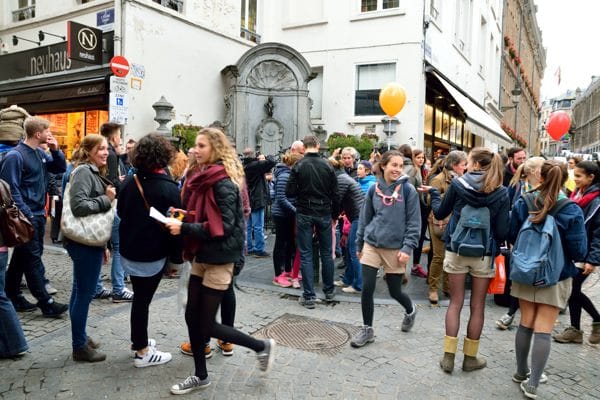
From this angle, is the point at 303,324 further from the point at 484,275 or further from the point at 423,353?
the point at 484,275

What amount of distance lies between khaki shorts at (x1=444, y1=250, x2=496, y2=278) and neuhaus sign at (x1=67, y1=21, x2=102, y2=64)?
33.8ft

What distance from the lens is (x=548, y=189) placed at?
11.9 ft

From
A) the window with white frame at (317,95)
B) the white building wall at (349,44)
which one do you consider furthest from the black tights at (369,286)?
the window with white frame at (317,95)

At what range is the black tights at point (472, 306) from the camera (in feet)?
13.2

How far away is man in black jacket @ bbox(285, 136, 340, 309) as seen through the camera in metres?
5.73

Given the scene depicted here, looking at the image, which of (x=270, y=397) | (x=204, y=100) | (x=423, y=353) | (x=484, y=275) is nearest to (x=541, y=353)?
(x=484, y=275)

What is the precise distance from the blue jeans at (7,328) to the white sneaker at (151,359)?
985mm

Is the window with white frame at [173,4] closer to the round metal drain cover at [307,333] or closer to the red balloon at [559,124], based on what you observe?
the round metal drain cover at [307,333]

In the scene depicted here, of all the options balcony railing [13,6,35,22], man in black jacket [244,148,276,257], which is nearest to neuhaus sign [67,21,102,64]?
balcony railing [13,6,35,22]

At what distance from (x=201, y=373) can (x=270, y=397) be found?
539 mm

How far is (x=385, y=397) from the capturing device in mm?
3531

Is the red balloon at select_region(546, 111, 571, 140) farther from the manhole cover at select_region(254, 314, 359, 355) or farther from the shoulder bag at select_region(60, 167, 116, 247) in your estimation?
the shoulder bag at select_region(60, 167, 116, 247)

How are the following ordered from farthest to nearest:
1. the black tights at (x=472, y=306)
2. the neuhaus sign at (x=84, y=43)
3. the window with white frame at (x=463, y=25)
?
the window with white frame at (x=463, y=25) → the neuhaus sign at (x=84, y=43) → the black tights at (x=472, y=306)

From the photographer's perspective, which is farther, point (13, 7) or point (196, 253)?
point (13, 7)
